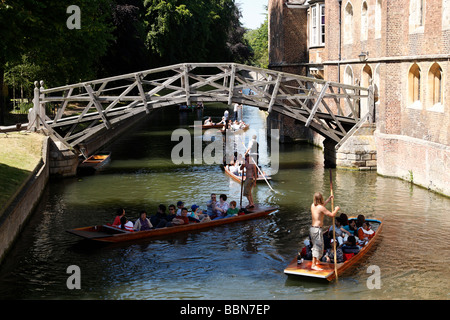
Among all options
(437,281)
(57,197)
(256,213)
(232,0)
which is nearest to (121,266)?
(256,213)

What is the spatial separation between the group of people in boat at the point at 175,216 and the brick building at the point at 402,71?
662cm

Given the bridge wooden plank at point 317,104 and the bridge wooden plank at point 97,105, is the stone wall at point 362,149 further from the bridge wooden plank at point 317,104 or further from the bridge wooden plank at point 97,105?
the bridge wooden plank at point 97,105

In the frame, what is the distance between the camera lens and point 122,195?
67.9 feet

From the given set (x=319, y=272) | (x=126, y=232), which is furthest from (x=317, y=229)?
(x=126, y=232)

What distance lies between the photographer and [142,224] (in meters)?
15.5

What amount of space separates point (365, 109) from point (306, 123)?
147 inches

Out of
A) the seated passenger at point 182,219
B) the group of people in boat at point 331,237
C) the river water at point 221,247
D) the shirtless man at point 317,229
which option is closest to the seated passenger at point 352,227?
the group of people in boat at point 331,237

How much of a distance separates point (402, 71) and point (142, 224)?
1135 cm

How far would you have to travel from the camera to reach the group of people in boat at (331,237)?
12125 millimetres

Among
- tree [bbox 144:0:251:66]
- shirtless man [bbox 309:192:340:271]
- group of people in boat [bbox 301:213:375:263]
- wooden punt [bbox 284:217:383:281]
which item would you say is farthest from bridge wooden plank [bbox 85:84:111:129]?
tree [bbox 144:0:251:66]

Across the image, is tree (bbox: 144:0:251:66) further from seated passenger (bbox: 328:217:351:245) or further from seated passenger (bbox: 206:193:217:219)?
seated passenger (bbox: 328:217:351:245)

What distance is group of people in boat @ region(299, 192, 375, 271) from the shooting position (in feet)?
39.8

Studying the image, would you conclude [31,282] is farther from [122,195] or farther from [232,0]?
[232,0]

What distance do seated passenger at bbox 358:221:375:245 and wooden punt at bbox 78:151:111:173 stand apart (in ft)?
42.4
